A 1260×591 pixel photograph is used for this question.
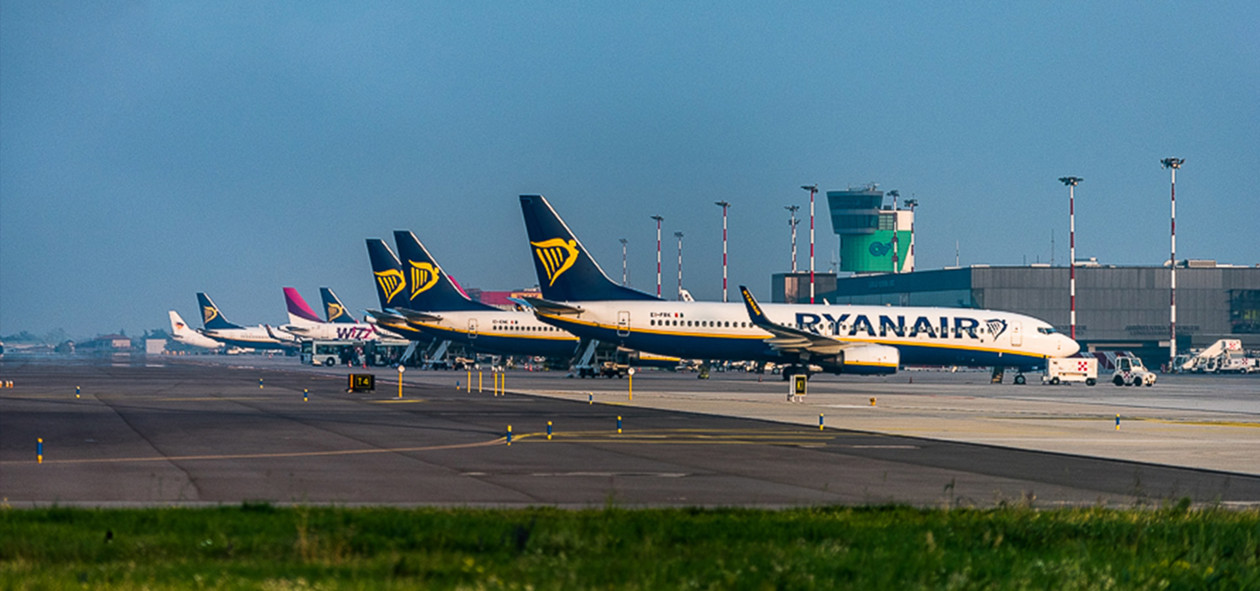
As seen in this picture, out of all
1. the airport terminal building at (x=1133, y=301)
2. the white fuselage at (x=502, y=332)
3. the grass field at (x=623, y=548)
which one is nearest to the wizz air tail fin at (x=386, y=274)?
the white fuselage at (x=502, y=332)

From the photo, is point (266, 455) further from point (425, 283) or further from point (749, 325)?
point (425, 283)

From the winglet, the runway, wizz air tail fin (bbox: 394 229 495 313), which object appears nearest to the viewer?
the runway

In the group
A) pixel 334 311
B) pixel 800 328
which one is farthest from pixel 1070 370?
pixel 334 311

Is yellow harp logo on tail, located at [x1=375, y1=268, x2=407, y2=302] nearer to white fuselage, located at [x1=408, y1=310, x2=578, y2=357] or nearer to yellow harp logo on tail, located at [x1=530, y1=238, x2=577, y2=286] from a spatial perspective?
white fuselage, located at [x1=408, y1=310, x2=578, y2=357]

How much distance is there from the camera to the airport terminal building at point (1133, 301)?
162m

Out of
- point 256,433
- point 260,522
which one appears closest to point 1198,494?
point 260,522

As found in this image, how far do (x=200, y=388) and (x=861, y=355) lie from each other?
34691mm

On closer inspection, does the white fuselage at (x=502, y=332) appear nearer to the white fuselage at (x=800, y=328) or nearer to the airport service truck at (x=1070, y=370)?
the white fuselage at (x=800, y=328)

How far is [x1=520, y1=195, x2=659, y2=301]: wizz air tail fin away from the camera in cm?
7962

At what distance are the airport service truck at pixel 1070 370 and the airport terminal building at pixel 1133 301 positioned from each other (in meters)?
82.1

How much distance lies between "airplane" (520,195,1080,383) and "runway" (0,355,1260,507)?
26933 millimetres

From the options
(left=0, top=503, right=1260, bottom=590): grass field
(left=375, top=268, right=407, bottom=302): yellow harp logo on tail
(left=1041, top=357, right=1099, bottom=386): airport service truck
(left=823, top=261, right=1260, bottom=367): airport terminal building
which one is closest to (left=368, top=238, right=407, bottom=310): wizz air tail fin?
(left=375, top=268, right=407, bottom=302): yellow harp logo on tail

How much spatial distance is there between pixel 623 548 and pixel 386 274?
332ft

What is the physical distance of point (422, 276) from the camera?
348 feet
